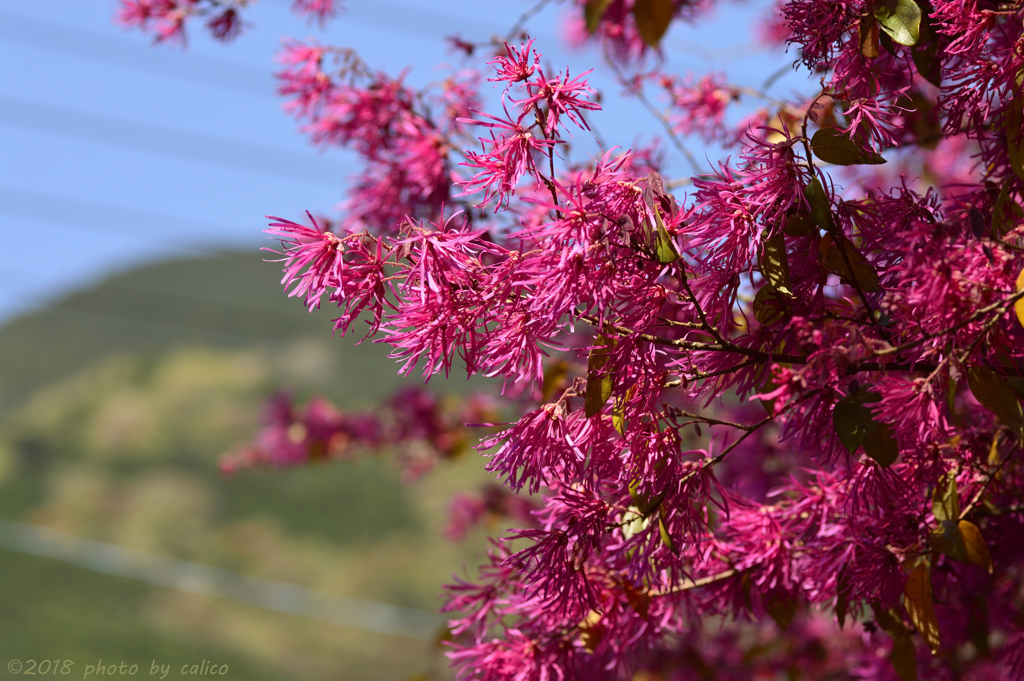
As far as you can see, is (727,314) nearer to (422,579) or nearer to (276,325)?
(422,579)

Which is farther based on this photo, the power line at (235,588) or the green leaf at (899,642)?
the power line at (235,588)

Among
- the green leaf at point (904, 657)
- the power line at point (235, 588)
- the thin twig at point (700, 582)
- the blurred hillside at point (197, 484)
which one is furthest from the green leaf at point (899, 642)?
the power line at point (235, 588)

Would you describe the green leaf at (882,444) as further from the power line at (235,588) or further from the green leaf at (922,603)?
the power line at (235,588)

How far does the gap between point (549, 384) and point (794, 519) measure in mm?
318

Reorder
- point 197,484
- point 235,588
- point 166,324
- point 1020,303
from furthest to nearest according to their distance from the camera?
1. point 166,324
2. point 197,484
3. point 235,588
4. point 1020,303

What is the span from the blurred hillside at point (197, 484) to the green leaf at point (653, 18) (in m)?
2.61

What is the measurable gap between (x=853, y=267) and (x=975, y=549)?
201mm

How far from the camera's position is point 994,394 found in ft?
1.55

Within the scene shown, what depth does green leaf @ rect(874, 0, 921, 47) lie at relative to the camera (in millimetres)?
516

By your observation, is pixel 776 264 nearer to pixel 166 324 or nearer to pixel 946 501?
pixel 946 501

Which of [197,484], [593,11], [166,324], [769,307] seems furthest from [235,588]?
[769,307]

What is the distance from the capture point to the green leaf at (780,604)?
0.66 metres

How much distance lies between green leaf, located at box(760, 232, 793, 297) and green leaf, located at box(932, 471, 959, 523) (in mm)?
187

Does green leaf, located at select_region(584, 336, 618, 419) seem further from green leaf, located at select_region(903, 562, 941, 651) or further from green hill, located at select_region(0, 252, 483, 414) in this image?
green hill, located at select_region(0, 252, 483, 414)
